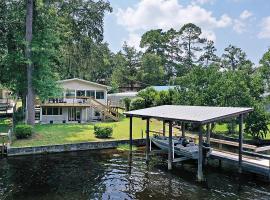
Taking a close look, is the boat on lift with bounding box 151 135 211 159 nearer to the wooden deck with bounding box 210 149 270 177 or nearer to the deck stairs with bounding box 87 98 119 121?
the wooden deck with bounding box 210 149 270 177

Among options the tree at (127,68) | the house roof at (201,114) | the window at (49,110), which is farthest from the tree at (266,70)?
the tree at (127,68)

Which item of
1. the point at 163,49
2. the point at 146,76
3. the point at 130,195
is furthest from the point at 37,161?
the point at 163,49

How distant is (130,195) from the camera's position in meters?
15.3

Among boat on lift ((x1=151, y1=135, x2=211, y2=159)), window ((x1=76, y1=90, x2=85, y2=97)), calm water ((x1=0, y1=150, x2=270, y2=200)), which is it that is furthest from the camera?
window ((x1=76, y1=90, x2=85, y2=97))

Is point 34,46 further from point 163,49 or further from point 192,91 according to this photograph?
point 163,49

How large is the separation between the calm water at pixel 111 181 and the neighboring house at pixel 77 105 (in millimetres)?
14747

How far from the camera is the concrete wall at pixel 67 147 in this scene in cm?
2345

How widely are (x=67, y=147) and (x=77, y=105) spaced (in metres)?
12.4

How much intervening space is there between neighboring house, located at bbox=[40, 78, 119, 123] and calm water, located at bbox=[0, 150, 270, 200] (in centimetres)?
1475

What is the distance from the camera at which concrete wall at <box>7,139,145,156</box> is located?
23453 mm

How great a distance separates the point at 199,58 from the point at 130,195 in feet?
268

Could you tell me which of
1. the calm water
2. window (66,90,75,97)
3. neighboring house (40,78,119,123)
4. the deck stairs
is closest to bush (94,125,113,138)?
the calm water

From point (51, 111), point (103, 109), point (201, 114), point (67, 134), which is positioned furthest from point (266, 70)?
point (51, 111)

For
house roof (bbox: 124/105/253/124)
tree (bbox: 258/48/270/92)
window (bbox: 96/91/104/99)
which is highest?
tree (bbox: 258/48/270/92)
